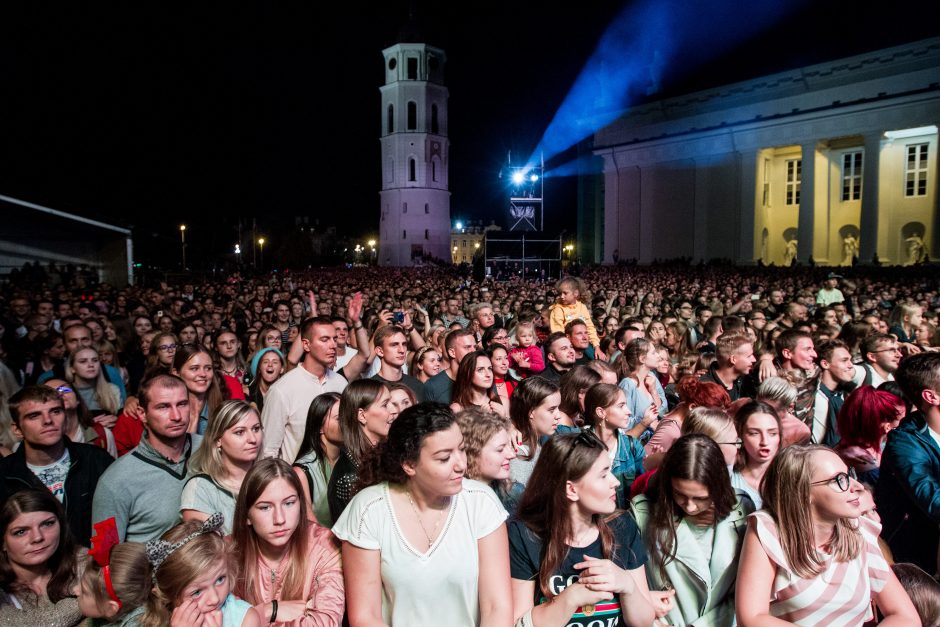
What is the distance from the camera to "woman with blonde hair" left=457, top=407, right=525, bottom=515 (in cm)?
348

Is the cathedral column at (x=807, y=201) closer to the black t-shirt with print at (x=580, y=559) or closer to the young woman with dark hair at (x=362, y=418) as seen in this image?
the young woman with dark hair at (x=362, y=418)

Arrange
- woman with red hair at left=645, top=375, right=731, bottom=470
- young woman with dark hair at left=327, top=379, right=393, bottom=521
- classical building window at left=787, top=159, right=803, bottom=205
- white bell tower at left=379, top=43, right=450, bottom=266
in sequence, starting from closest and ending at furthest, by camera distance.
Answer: young woman with dark hair at left=327, top=379, right=393, bottom=521
woman with red hair at left=645, top=375, right=731, bottom=470
classical building window at left=787, top=159, right=803, bottom=205
white bell tower at left=379, top=43, right=450, bottom=266

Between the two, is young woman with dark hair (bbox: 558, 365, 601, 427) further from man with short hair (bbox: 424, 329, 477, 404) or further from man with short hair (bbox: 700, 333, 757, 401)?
man with short hair (bbox: 700, 333, 757, 401)

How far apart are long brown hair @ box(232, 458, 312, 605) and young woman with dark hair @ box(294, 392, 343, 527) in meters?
0.79

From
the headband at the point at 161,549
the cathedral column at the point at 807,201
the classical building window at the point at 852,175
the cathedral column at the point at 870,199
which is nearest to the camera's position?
the headband at the point at 161,549

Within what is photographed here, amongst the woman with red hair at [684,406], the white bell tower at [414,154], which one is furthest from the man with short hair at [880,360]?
the white bell tower at [414,154]

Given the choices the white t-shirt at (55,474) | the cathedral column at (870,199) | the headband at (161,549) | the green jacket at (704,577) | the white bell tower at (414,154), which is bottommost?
the green jacket at (704,577)

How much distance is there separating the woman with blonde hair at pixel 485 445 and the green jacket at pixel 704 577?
0.87 metres

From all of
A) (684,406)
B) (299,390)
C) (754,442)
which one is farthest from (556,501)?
(299,390)

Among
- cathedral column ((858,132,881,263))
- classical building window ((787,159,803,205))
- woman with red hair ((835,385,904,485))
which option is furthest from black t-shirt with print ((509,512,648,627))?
classical building window ((787,159,803,205))

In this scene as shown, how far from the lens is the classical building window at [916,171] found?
35844 millimetres

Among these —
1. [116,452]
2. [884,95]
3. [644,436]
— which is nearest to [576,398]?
[644,436]

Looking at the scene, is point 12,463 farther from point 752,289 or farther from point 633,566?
point 752,289

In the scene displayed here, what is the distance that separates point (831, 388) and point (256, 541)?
17.1 ft
